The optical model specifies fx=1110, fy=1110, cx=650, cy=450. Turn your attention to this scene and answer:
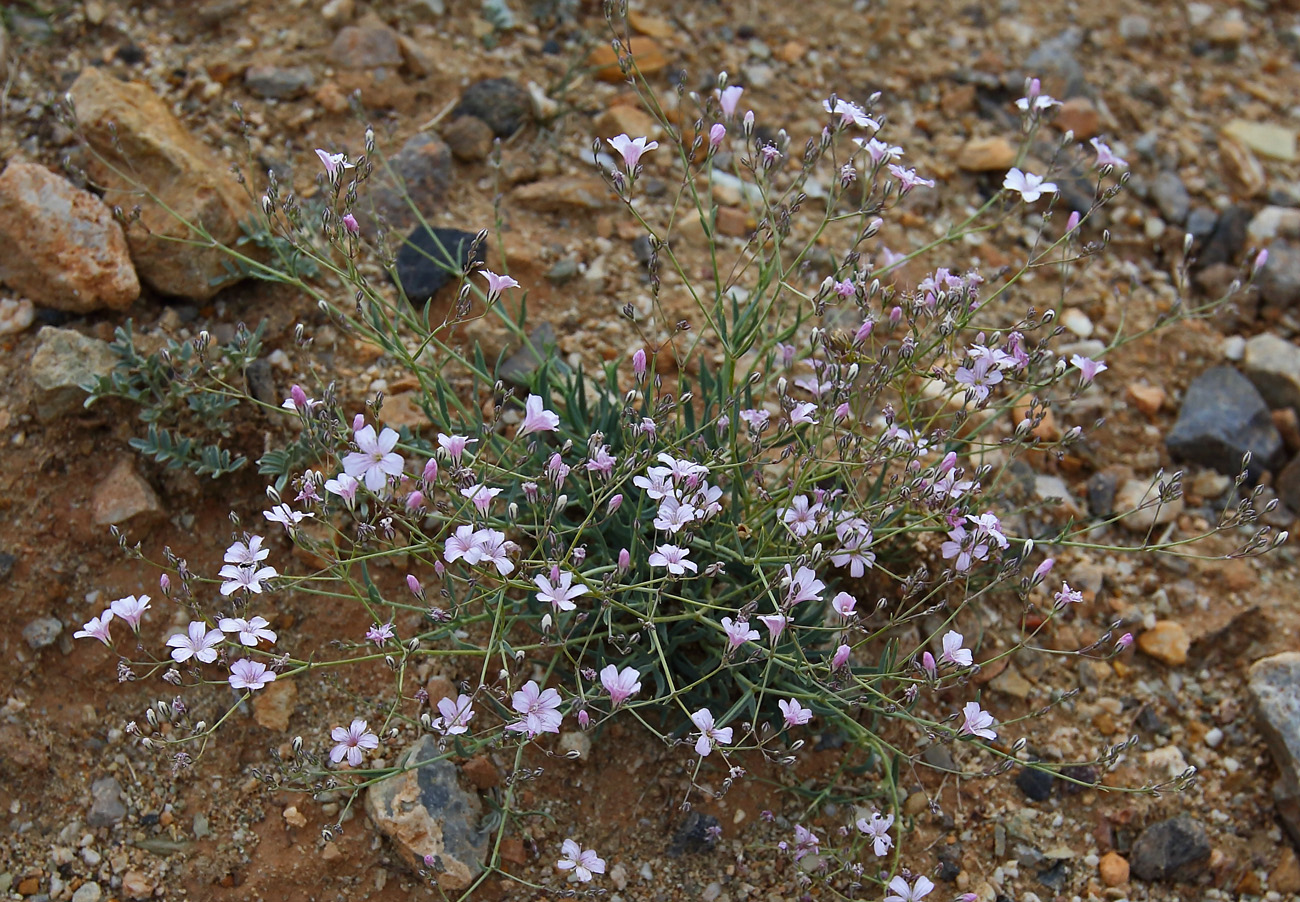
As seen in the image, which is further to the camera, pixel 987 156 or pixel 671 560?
pixel 987 156

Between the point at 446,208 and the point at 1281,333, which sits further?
the point at 1281,333

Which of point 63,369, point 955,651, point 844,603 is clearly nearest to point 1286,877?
point 955,651

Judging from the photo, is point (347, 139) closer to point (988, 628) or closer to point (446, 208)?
point (446, 208)

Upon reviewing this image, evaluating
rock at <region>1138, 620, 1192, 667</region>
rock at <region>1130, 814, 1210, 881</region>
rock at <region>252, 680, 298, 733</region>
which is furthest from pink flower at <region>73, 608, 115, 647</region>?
rock at <region>1138, 620, 1192, 667</region>

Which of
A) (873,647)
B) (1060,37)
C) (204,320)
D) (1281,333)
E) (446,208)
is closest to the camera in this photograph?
(873,647)

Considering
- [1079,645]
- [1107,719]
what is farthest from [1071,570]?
[1107,719]

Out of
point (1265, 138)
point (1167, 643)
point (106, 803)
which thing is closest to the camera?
point (106, 803)

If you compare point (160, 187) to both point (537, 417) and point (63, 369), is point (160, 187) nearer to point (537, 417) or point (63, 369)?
point (63, 369)

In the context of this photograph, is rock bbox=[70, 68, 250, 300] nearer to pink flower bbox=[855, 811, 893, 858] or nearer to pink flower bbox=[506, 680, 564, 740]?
pink flower bbox=[506, 680, 564, 740]
